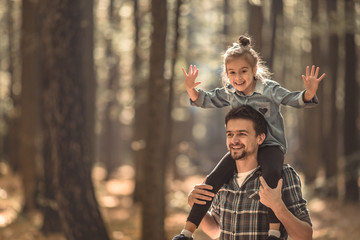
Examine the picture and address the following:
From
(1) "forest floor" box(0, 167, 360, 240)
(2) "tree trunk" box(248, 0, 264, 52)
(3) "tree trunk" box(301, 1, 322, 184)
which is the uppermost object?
(2) "tree trunk" box(248, 0, 264, 52)

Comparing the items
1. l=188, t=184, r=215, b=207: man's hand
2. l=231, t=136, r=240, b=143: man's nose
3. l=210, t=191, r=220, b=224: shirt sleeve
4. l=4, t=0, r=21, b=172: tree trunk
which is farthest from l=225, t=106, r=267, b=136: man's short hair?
l=4, t=0, r=21, b=172: tree trunk

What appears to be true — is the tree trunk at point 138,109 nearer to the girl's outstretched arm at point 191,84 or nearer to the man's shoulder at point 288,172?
the girl's outstretched arm at point 191,84

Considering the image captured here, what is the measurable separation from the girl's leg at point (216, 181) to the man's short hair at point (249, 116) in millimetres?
376

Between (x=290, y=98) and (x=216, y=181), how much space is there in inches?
31.9

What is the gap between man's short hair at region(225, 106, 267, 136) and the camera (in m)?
3.54

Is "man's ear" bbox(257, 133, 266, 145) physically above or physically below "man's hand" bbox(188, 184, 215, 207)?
above

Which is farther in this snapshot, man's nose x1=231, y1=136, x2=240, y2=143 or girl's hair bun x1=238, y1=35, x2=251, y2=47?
girl's hair bun x1=238, y1=35, x2=251, y2=47

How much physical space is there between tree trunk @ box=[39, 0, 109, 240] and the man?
6271 mm

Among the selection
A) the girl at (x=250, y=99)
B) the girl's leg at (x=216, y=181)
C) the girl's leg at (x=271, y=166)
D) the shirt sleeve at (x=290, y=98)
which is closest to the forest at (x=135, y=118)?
the girl at (x=250, y=99)

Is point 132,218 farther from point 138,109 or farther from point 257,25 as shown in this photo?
point 257,25

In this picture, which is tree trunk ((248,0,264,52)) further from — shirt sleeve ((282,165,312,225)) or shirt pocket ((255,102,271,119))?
shirt sleeve ((282,165,312,225))

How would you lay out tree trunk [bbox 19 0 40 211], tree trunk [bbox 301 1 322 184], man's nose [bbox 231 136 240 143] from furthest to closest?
tree trunk [bbox 301 1 322 184], tree trunk [bbox 19 0 40 211], man's nose [bbox 231 136 240 143]

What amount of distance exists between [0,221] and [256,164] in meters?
11.4

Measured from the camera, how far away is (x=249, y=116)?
3.54 m
